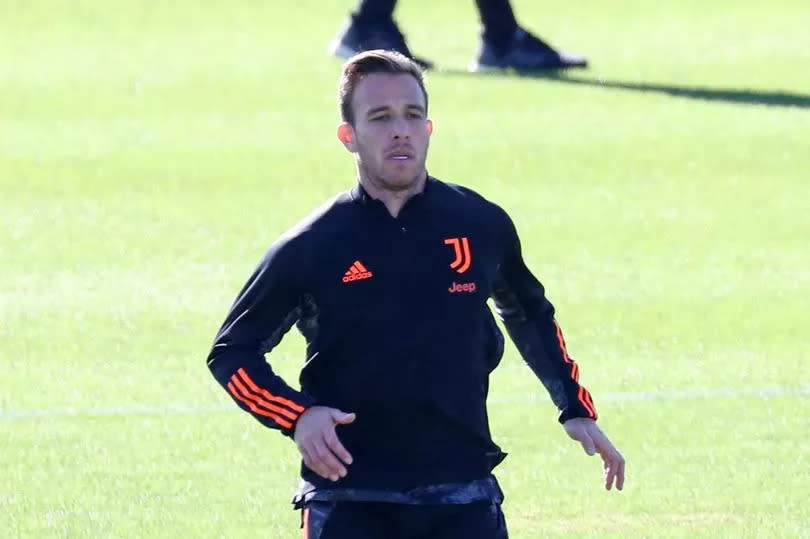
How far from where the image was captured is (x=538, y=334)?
17.5 feet

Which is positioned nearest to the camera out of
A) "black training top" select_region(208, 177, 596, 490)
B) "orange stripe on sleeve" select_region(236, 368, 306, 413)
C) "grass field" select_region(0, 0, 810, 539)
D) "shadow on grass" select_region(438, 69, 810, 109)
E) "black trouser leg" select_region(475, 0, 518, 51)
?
"orange stripe on sleeve" select_region(236, 368, 306, 413)

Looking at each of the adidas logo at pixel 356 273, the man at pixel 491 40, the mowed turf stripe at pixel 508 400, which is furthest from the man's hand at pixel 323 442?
the man at pixel 491 40

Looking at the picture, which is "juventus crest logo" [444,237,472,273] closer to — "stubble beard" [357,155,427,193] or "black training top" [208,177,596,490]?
"black training top" [208,177,596,490]

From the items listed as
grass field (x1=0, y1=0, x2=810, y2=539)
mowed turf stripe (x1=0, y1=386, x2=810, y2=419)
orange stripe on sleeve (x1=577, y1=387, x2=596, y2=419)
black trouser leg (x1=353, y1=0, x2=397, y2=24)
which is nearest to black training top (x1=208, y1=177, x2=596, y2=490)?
orange stripe on sleeve (x1=577, y1=387, x2=596, y2=419)

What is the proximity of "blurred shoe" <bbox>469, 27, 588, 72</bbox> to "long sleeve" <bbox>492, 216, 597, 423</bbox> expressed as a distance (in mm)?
11296

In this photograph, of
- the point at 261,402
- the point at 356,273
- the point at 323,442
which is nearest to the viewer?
the point at 323,442

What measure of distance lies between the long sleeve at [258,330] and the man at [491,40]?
430 inches

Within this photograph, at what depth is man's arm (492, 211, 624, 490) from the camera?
523 cm

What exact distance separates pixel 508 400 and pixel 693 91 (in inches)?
292

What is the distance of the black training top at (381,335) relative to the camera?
195 inches

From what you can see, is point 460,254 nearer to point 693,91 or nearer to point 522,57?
point 693,91

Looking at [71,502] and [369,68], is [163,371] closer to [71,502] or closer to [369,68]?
[71,502]

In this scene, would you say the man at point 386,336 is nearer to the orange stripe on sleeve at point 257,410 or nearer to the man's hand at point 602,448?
the orange stripe on sleeve at point 257,410

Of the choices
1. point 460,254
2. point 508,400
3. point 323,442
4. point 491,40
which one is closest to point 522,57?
point 491,40
